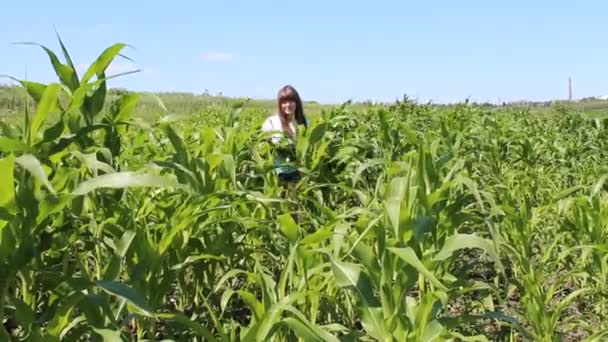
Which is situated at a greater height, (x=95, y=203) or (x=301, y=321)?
(x=95, y=203)

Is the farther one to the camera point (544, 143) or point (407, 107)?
point (407, 107)

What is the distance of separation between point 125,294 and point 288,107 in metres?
3.51

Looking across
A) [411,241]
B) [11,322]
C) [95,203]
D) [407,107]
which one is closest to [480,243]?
[411,241]

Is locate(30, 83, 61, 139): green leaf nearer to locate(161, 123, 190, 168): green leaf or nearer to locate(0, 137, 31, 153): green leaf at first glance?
locate(0, 137, 31, 153): green leaf

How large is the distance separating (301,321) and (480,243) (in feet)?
1.50

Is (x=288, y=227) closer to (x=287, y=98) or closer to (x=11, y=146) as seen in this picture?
(x=11, y=146)

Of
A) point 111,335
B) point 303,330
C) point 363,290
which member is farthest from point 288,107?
point 111,335

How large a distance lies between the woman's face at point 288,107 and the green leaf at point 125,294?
11.4ft

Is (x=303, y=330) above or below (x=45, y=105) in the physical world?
below

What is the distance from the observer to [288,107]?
4723 mm

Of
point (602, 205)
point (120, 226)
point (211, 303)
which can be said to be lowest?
point (211, 303)

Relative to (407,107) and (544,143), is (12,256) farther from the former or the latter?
(407,107)

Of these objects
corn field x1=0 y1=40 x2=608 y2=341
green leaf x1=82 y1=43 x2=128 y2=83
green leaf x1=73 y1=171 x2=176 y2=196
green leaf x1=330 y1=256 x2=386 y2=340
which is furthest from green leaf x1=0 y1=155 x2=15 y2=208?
green leaf x1=330 y1=256 x2=386 y2=340

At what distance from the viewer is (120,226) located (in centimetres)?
192
